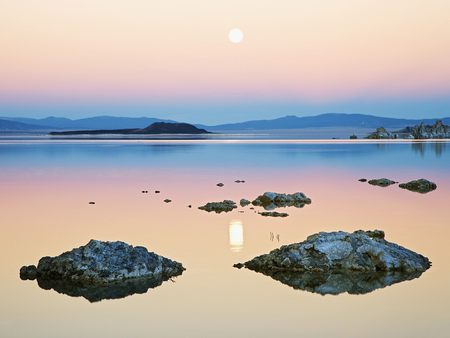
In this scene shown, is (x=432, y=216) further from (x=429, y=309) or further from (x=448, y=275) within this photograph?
(x=429, y=309)

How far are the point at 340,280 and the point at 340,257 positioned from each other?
54.2 inches

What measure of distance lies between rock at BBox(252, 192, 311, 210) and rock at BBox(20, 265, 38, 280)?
49.5 ft

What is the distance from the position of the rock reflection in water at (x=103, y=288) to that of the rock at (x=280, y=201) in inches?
575

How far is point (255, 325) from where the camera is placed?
37.9ft

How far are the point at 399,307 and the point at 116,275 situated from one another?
7040 mm

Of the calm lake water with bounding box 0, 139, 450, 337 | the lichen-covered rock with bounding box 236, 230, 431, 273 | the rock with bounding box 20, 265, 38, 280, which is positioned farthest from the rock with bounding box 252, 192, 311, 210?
the rock with bounding box 20, 265, 38, 280

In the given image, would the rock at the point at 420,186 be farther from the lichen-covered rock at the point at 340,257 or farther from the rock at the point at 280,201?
the lichen-covered rock at the point at 340,257

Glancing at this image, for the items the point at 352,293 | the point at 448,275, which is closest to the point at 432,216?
the point at 448,275

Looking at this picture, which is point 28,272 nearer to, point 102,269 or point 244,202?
point 102,269

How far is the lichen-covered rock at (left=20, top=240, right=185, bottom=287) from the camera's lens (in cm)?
1503

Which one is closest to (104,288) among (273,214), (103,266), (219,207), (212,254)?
(103,266)

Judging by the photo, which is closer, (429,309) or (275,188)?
(429,309)

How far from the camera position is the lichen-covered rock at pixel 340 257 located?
16.1 meters

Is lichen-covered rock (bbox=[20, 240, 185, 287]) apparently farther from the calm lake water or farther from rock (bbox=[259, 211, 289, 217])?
rock (bbox=[259, 211, 289, 217])
